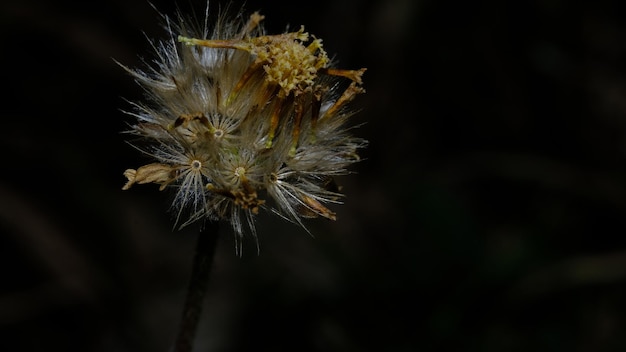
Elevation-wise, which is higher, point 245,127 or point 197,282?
point 245,127

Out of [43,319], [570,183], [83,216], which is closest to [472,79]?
[570,183]

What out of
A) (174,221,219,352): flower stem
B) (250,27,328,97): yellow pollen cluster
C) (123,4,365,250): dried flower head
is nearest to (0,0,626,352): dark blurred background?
(174,221,219,352): flower stem

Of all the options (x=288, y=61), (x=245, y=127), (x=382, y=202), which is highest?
(x=382, y=202)

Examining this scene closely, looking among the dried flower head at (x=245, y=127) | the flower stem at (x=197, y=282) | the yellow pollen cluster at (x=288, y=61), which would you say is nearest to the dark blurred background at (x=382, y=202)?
the flower stem at (x=197, y=282)

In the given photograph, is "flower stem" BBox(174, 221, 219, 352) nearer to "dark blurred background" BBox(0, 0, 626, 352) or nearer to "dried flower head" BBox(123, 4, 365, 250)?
"dried flower head" BBox(123, 4, 365, 250)

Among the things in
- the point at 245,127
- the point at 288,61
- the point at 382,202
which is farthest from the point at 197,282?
the point at 382,202

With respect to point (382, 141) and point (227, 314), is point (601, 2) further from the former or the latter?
point (227, 314)

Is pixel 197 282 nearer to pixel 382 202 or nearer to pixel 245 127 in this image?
pixel 245 127
